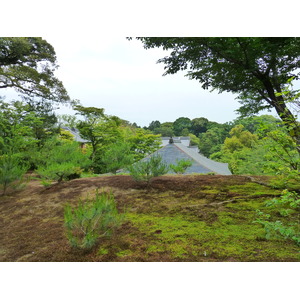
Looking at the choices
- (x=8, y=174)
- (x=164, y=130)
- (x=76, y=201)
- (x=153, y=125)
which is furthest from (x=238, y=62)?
(x=153, y=125)

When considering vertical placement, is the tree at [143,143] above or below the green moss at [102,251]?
above

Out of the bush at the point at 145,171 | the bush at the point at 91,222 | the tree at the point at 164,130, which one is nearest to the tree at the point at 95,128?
the bush at the point at 145,171

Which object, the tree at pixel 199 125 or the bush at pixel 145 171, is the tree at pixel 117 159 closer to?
the bush at pixel 145 171

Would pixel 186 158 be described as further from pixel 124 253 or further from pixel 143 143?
pixel 124 253

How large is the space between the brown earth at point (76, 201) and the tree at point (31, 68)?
188 inches

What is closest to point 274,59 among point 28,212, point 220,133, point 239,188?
point 239,188

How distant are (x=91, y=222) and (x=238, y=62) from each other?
8.28ft

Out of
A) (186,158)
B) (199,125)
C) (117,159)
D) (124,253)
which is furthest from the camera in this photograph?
(199,125)

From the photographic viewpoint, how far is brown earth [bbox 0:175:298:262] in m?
1.48

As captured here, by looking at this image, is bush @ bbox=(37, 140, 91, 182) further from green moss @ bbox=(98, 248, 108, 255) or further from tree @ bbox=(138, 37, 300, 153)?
green moss @ bbox=(98, 248, 108, 255)

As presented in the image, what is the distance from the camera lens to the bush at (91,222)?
145cm

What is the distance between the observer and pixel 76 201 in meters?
2.70

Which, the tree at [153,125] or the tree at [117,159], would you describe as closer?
the tree at [117,159]
